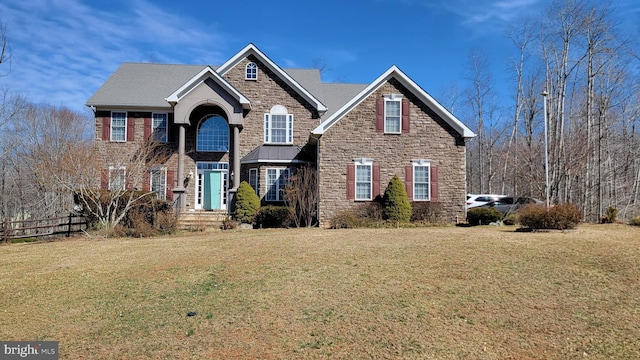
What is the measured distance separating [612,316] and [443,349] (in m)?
3.36

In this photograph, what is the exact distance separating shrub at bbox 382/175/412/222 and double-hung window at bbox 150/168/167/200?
12.1 meters

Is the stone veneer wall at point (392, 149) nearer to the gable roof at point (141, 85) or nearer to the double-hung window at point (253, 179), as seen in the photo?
the double-hung window at point (253, 179)

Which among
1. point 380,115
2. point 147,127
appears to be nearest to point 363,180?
point 380,115

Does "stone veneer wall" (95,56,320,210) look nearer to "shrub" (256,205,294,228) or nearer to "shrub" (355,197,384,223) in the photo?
"shrub" (256,205,294,228)

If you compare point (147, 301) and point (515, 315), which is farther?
point (147, 301)

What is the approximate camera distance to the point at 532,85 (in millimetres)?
35500

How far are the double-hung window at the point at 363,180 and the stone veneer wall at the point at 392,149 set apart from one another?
0.34 m

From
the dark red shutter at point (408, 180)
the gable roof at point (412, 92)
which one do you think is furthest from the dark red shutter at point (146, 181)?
the dark red shutter at point (408, 180)

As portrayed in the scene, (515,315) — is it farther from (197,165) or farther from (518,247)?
(197,165)

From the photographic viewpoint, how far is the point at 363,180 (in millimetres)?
19109

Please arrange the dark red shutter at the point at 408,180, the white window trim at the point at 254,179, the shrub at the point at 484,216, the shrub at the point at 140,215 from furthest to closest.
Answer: the white window trim at the point at 254,179
the dark red shutter at the point at 408,180
the shrub at the point at 484,216
the shrub at the point at 140,215

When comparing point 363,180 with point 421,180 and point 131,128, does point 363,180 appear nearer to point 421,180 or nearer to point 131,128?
point 421,180

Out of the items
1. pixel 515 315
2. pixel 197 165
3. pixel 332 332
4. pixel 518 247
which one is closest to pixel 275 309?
pixel 332 332

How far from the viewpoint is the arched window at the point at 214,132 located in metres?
22.8
